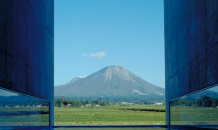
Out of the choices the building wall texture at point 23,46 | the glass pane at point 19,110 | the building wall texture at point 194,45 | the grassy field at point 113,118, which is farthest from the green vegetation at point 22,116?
the grassy field at point 113,118

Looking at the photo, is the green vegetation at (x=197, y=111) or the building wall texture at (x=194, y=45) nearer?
the building wall texture at (x=194, y=45)

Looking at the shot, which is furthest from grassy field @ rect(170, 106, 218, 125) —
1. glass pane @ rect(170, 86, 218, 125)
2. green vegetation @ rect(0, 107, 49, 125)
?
green vegetation @ rect(0, 107, 49, 125)

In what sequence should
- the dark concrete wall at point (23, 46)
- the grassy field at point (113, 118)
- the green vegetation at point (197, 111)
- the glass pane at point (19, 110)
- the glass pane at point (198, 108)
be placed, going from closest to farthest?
the dark concrete wall at point (23, 46) → the glass pane at point (19, 110) → the glass pane at point (198, 108) → the green vegetation at point (197, 111) → the grassy field at point (113, 118)

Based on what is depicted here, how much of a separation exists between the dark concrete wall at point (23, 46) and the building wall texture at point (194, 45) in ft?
14.0

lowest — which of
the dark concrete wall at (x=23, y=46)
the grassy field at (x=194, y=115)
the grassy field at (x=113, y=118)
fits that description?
the grassy field at (x=113, y=118)

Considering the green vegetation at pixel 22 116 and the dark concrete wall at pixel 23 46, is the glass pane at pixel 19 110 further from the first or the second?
the dark concrete wall at pixel 23 46

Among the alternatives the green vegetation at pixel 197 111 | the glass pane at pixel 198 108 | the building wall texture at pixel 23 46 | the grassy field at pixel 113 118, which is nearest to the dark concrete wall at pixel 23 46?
the building wall texture at pixel 23 46

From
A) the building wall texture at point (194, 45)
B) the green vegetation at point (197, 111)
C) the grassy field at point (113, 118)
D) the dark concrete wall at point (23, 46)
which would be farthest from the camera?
the grassy field at point (113, 118)

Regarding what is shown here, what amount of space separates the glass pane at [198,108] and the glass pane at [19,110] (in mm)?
4608

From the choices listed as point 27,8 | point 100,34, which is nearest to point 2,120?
point 27,8

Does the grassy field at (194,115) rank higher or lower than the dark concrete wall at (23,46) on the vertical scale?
lower

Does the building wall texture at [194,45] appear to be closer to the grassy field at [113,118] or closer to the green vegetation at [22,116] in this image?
the green vegetation at [22,116]

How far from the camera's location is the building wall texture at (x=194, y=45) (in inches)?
233

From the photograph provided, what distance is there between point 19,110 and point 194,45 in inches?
196
